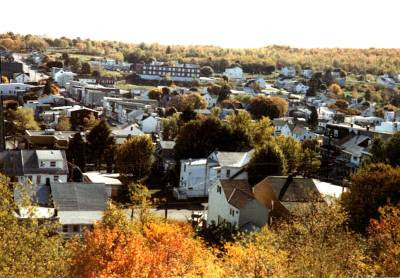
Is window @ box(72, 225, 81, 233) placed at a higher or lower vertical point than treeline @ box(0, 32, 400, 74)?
lower

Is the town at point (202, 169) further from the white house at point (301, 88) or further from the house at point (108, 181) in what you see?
the white house at point (301, 88)

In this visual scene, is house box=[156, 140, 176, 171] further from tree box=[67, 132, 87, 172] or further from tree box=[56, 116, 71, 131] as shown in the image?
tree box=[56, 116, 71, 131]

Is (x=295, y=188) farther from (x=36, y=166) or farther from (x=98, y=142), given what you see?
(x=98, y=142)

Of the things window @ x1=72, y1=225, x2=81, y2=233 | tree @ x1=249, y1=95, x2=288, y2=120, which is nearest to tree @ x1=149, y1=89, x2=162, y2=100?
tree @ x1=249, y1=95, x2=288, y2=120

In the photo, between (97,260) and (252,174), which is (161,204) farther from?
(97,260)

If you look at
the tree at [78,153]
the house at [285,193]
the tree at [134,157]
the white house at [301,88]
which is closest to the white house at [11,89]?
the tree at [78,153]

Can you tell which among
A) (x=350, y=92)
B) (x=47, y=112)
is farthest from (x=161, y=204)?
(x=350, y=92)
